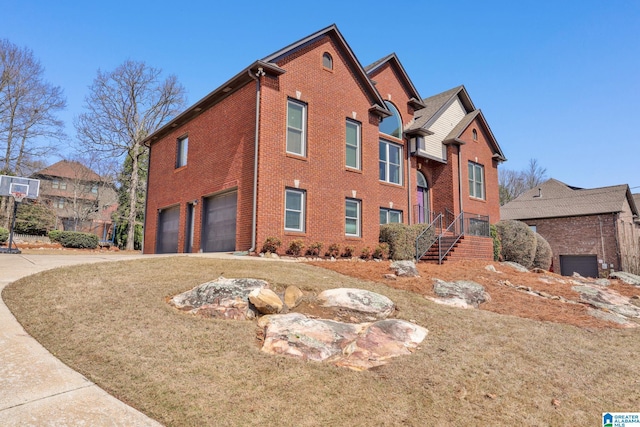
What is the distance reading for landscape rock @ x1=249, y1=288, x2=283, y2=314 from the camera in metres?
6.49

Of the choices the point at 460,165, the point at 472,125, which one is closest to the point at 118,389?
the point at 460,165

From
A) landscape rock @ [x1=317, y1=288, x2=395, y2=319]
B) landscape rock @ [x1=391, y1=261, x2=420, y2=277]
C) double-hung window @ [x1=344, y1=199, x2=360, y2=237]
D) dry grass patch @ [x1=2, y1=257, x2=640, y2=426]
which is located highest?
double-hung window @ [x1=344, y1=199, x2=360, y2=237]

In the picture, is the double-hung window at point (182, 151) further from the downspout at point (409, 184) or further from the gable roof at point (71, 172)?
the gable roof at point (71, 172)

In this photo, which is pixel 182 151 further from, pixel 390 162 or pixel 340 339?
pixel 340 339

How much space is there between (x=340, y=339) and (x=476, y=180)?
1906 centimetres

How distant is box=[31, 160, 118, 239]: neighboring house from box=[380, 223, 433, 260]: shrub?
3311 centimetres

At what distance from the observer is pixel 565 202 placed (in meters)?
31.4

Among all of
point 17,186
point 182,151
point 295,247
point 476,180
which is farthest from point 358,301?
point 476,180

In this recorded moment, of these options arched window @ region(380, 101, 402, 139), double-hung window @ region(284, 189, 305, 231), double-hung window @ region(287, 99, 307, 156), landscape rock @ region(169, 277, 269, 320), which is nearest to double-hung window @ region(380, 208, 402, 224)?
arched window @ region(380, 101, 402, 139)

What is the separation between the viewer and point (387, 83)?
19594 mm

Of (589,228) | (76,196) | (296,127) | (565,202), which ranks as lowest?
(589,228)

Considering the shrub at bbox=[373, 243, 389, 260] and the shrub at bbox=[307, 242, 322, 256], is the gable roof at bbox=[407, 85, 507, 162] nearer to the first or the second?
the shrub at bbox=[373, 243, 389, 260]

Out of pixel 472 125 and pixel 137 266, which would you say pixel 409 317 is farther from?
pixel 472 125

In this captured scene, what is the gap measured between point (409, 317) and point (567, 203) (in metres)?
29.9
